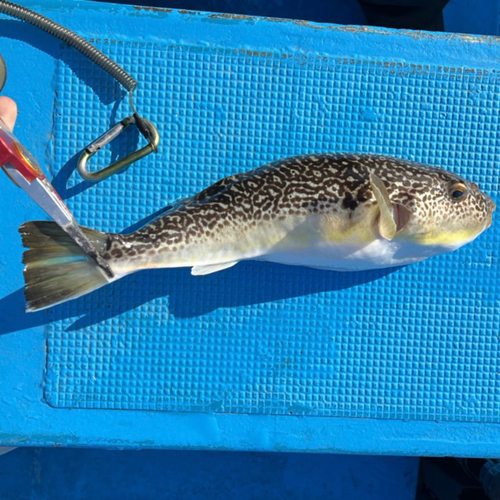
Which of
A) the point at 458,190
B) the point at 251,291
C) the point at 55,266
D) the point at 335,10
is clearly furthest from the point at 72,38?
the point at 458,190

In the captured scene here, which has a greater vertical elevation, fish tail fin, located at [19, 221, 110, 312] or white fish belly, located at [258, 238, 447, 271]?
fish tail fin, located at [19, 221, 110, 312]

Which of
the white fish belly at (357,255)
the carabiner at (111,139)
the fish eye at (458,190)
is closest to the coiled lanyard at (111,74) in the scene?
the carabiner at (111,139)

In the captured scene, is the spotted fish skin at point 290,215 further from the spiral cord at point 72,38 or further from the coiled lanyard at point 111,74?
the spiral cord at point 72,38

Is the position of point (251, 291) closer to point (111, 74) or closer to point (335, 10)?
point (111, 74)

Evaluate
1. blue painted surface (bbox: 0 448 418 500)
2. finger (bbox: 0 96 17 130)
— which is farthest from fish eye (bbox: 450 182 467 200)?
finger (bbox: 0 96 17 130)

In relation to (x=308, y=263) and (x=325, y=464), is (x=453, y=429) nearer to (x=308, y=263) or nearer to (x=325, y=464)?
(x=325, y=464)

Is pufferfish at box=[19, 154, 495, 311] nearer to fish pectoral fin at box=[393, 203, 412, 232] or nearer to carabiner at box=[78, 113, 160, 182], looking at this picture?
fish pectoral fin at box=[393, 203, 412, 232]

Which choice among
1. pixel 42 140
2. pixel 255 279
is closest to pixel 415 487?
pixel 255 279

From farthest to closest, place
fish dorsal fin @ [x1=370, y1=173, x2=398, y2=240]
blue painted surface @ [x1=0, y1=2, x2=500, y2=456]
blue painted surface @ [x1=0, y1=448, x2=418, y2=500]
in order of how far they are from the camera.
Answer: blue painted surface @ [x1=0, y1=448, x2=418, y2=500] → blue painted surface @ [x1=0, y1=2, x2=500, y2=456] → fish dorsal fin @ [x1=370, y1=173, x2=398, y2=240]
